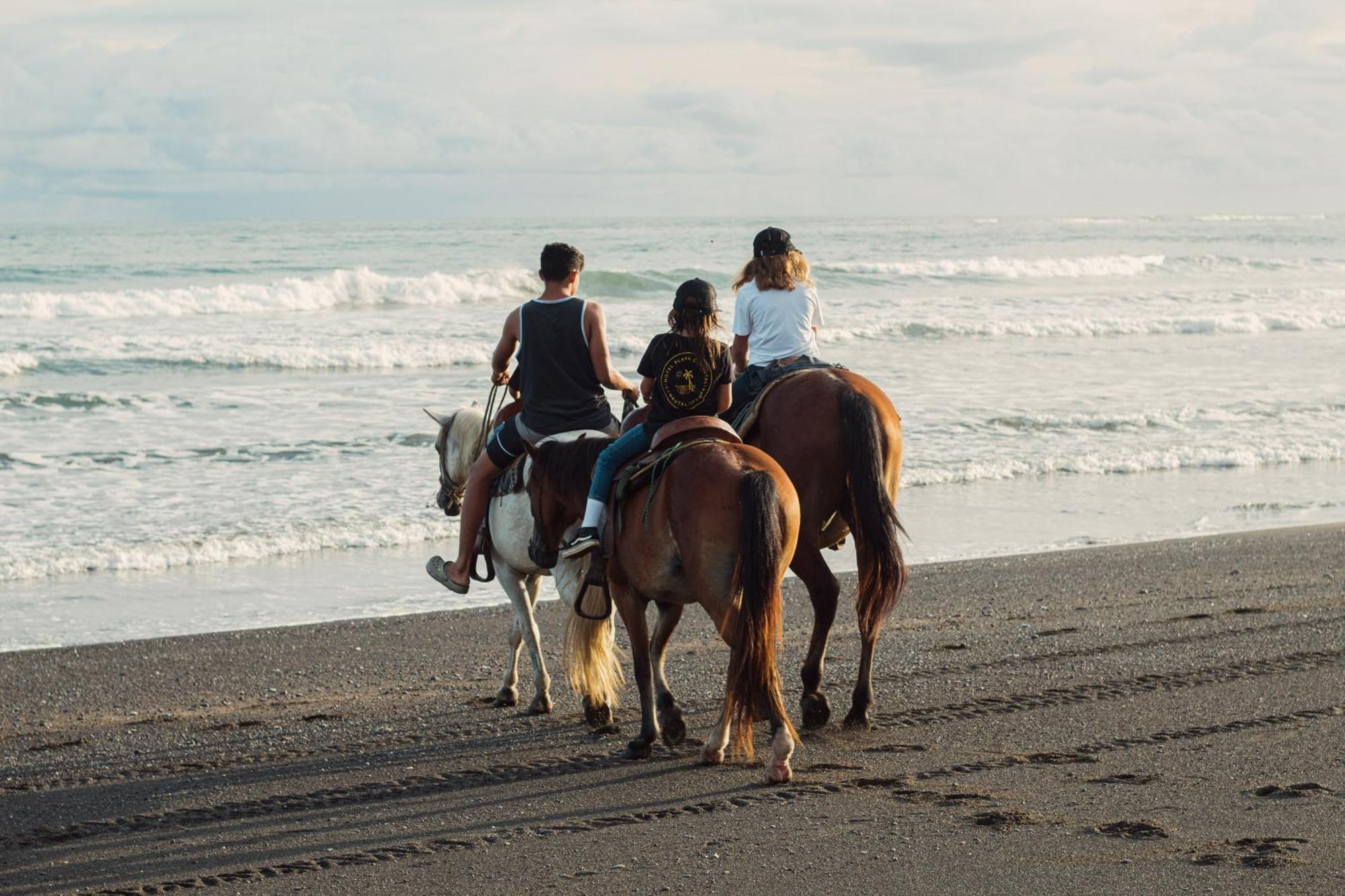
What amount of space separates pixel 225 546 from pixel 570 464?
524 centimetres

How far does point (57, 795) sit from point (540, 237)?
63659 millimetres

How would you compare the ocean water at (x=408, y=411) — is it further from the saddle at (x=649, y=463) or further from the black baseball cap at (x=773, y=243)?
the saddle at (x=649, y=463)

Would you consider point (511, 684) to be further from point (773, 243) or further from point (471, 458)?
point (773, 243)

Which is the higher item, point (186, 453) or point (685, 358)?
point (685, 358)

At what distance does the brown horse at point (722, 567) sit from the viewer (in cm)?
499

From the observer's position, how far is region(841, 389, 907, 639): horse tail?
→ 5.93 m

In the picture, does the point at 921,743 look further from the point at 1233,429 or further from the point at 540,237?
the point at 540,237

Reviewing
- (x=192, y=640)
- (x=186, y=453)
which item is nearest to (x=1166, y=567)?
(x=192, y=640)

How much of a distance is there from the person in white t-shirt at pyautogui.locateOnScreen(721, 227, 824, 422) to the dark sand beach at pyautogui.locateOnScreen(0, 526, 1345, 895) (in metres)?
1.52

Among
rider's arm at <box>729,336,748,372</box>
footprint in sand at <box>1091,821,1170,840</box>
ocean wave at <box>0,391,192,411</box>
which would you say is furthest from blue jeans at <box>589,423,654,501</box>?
ocean wave at <box>0,391,192,411</box>

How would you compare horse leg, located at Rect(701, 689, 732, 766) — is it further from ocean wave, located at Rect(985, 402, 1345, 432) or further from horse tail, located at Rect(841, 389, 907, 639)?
ocean wave, located at Rect(985, 402, 1345, 432)

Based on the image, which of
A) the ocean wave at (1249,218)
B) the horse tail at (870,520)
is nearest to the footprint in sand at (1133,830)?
the horse tail at (870,520)

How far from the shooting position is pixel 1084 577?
938 centimetres

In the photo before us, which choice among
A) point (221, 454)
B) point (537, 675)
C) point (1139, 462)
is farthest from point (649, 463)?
point (1139, 462)
